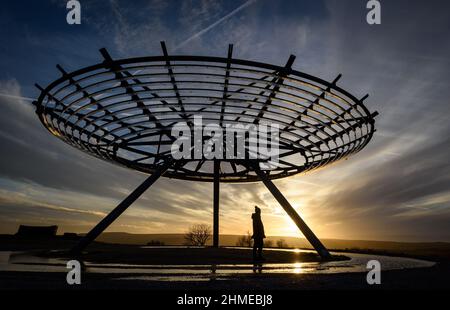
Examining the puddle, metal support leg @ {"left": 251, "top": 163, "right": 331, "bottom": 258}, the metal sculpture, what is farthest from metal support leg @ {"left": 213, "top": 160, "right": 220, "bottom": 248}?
the puddle

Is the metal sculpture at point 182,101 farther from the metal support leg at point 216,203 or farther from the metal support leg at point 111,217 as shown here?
the metal support leg at point 216,203

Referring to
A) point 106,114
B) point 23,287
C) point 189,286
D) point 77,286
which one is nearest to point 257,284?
point 189,286

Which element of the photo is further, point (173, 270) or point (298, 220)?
point (298, 220)

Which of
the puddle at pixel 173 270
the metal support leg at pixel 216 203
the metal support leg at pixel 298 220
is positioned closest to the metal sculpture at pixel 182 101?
the metal support leg at pixel 298 220

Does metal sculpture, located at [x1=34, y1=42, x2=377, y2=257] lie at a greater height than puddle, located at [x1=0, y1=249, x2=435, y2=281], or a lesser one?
greater

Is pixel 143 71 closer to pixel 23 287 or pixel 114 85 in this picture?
pixel 114 85

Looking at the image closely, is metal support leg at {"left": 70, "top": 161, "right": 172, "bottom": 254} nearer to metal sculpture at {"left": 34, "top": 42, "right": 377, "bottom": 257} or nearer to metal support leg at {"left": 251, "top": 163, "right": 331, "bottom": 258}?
metal sculpture at {"left": 34, "top": 42, "right": 377, "bottom": 257}

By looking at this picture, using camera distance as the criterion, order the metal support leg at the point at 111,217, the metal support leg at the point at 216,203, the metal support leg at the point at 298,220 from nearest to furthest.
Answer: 1. the metal support leg at the point at 111,217
2. the metal support leg at the point at 298,220
3. the metal support leg at the point at 216,203

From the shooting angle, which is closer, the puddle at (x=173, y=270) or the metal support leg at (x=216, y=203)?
the puddle at (x=173, y=270)

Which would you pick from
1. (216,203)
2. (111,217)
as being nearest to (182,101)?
(111,217)

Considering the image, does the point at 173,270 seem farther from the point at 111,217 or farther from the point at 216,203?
the point at 216,203

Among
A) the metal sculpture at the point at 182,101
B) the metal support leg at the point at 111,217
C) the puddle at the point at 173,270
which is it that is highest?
the metal sculpture at the point at 182,101

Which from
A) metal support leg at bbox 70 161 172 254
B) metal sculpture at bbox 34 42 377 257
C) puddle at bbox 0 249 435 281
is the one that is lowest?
puddle at bbox 0 249 435 281

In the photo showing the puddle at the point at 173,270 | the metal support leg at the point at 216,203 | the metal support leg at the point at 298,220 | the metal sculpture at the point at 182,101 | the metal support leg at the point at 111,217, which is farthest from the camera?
the metal support leg at the point at 216,203
